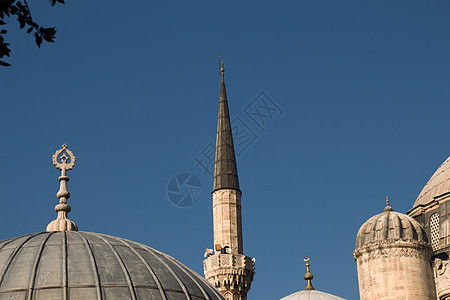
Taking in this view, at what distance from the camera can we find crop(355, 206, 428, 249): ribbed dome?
28.1 m

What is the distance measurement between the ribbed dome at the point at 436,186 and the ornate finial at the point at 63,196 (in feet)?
70.1

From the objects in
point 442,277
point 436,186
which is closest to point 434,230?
point 436,186

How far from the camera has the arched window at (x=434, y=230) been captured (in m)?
33.3

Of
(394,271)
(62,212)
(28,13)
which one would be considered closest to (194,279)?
(62,212)

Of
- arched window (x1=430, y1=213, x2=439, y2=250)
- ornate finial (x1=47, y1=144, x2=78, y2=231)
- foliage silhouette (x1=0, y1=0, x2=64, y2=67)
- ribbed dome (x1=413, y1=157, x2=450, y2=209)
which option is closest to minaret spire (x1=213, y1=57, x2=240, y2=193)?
ribbed dome (x1=413, y1=157, x2=450, y2=209)

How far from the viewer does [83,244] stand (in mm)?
13352

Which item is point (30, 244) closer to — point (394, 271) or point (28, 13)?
point (28, 13)

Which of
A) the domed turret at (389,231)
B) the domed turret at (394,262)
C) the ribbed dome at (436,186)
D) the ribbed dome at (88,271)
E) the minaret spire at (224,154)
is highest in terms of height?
the minaret spire at (224,154)

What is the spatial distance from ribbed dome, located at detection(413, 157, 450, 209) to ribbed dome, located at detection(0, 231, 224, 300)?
21.9 metres

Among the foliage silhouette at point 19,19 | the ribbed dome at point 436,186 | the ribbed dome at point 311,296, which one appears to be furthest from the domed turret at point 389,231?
the foliage silhouette at point 19,19

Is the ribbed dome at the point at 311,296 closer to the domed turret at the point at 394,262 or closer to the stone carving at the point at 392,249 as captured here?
the domed turret at the point at 394,262

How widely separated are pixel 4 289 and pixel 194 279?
2.84 m

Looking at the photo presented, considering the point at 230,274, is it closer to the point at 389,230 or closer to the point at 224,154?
the point at 224,154

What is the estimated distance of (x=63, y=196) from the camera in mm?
15094
